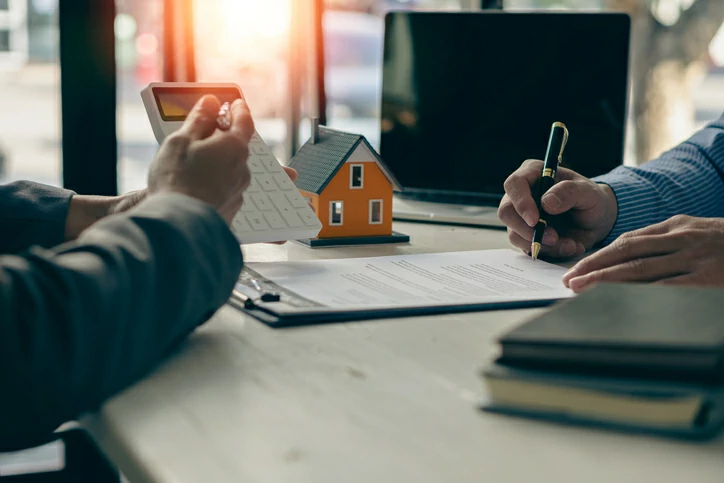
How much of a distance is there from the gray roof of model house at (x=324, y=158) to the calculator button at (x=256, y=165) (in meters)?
0.09

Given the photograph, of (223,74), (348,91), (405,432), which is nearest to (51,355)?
(405,432)

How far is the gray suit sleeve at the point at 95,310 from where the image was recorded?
53 centimetres

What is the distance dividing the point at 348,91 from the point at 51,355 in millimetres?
3152

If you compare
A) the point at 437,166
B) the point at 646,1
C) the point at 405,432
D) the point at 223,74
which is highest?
the point at 646,1

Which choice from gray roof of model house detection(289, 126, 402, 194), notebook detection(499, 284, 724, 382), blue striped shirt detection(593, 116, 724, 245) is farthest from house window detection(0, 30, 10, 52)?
notebook detection(499, 284, 724, 382)

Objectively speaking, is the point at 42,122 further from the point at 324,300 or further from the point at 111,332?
the point at 111,332

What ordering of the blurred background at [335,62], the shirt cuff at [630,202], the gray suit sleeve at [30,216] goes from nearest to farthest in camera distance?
the gray suit sleeve at [30,216] → the shirt cuff at [630,202] → the blurred background at [335,62]

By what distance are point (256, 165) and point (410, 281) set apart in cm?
29

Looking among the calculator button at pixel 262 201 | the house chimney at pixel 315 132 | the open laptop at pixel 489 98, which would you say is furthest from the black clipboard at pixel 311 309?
the open laptop at pixel 489 98

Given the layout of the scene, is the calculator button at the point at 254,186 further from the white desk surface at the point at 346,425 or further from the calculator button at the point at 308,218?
the white desk surface at the point at 346,425

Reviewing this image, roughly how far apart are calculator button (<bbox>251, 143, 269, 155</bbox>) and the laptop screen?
472 mm

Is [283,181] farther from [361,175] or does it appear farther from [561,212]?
[561,212]

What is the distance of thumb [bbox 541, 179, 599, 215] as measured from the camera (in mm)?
1026

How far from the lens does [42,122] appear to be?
220cm
